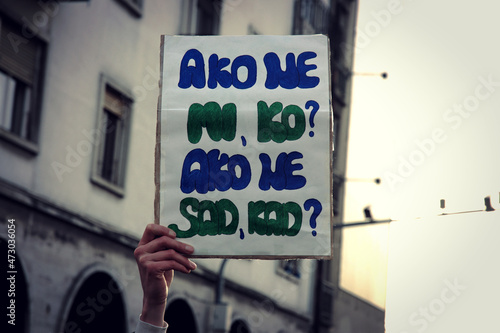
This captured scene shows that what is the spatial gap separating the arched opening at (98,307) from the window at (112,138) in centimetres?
149

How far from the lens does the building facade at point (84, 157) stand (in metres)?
14.4

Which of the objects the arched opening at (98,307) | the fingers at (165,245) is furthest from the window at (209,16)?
the fingers at (165,245)

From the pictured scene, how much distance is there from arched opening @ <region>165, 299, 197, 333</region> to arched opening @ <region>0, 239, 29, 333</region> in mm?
5861

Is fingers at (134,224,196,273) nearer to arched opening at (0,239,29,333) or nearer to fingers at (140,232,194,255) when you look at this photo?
fingers at (140,232,194,255)

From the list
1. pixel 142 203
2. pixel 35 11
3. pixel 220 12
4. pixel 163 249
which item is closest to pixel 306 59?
pixel 163 249

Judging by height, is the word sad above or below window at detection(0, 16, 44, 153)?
below

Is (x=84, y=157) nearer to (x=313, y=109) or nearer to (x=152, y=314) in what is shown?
(x=313, y=109)

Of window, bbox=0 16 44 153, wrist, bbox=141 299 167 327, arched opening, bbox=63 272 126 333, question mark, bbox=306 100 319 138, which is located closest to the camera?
wrist, bbox=141 299 167 327

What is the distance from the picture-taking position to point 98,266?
648 inches

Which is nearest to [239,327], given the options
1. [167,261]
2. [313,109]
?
[313,109]

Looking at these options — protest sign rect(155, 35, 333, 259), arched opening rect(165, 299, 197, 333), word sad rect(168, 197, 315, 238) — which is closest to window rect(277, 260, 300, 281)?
arched opening rect(165, 299, 197, 333)

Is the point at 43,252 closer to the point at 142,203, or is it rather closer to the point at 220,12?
the point at 142,203

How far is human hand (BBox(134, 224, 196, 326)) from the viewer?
4168 mm

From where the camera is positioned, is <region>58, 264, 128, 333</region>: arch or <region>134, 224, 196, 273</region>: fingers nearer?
<region>134, 224, 196, 273</region>: fingers
